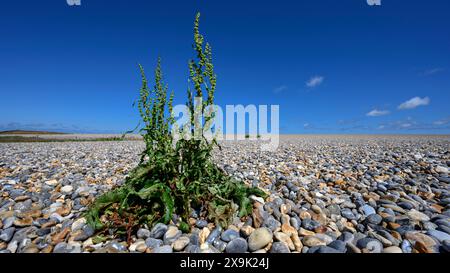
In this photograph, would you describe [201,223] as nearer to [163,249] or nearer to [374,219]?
[163,249]

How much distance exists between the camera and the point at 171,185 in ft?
9.27

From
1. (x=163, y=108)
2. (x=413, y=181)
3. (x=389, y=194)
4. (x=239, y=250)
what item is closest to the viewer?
(x=239, y=250)

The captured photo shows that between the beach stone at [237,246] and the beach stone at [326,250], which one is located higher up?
the beach stone at [326,250]

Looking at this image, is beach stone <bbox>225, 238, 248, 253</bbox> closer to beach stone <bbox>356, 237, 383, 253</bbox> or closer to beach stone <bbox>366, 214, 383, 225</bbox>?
beach stone <bbox>356, 237, 383, 253</bbox>

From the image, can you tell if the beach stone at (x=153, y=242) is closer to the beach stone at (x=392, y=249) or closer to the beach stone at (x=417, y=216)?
the beach stone at (x=392, y=249)

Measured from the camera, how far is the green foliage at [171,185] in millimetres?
2678

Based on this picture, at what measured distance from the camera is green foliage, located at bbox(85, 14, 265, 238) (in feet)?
8.79

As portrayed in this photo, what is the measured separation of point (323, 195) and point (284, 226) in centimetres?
137

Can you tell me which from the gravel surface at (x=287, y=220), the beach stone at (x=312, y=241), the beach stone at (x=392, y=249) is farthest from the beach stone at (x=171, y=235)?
the beach stone at (x=392, y=249)
